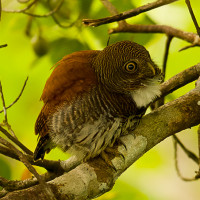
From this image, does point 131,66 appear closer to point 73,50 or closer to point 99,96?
point 99,96

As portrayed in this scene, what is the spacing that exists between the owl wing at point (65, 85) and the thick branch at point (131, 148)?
0.20 metres

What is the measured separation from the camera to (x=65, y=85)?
122cm

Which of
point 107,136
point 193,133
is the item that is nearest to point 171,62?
point 193,133

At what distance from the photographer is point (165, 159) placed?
2.28 m

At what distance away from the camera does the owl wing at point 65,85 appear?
1203 millimetres

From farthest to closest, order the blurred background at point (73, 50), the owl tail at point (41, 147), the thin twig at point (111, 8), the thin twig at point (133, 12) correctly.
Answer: the blurred background at point (73, 50) → the thin twig at point (111, 8) → the owl tail at point (41, 147) → the thin twig at point (133, 12)

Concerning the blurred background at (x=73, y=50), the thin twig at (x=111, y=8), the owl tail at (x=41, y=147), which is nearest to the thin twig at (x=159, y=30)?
the thin twig at (x=111, y=8)

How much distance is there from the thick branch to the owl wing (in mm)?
199

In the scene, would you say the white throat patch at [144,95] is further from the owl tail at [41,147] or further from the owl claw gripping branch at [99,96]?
the owl tail at [41,147]

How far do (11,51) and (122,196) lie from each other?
1039 mm

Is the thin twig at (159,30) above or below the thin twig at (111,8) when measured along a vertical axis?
below

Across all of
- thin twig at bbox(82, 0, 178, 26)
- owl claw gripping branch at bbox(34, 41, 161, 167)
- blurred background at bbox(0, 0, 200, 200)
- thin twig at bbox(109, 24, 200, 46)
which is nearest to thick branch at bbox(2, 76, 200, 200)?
owl claw gripping branch at bbox(34, 41, 161, 167)

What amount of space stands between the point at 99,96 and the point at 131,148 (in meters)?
0.18

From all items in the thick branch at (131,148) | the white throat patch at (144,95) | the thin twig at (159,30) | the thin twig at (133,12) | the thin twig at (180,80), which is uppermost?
the thin twig at (133,12)
